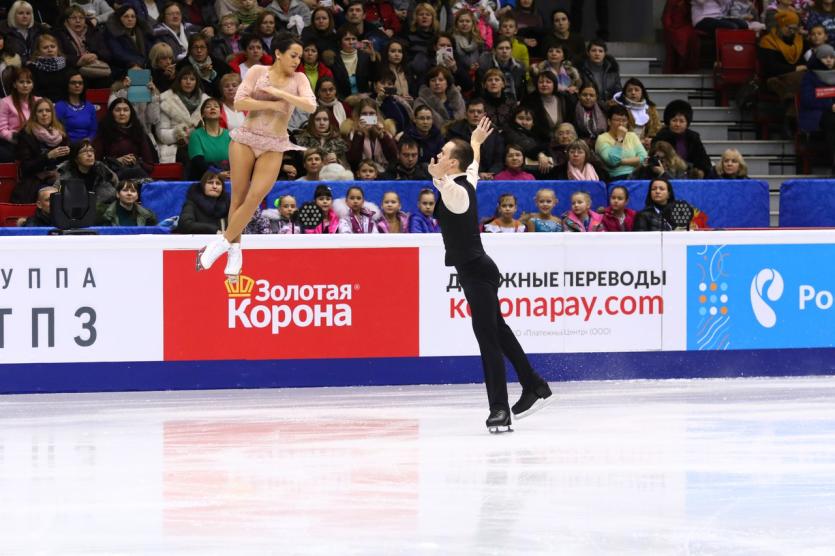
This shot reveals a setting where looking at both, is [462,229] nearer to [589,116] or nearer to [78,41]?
[589,116]

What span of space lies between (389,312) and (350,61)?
4.05m

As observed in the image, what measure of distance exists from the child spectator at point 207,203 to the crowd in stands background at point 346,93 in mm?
17

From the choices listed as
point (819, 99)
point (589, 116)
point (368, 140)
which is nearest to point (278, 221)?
point (368, 140)

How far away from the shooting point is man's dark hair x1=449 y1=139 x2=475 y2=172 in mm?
8195

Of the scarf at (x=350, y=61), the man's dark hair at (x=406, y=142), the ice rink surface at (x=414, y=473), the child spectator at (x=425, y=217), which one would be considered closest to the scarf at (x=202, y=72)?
the scarf at (x=350, y=61)

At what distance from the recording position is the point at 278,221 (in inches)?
449

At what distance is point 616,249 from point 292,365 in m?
2.55

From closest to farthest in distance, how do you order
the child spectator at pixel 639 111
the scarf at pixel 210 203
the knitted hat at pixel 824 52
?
1. the scarf at pixel 210 203
2. the child spectator at pixel 639 111
3. the knitted hat at pixel 824 52

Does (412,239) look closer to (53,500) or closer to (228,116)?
(228,116)

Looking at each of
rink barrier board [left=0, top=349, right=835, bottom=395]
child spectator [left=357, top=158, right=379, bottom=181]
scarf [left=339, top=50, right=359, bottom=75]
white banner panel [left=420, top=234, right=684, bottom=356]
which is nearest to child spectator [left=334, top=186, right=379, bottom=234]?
white banner panel [left=420, top=234, right=684, bottom=356]

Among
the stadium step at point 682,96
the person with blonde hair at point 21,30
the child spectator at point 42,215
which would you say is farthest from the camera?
the stadium step at point 682,96

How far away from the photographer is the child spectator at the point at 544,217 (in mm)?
11805

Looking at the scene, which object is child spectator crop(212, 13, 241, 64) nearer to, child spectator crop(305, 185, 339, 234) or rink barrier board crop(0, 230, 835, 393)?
child spectator crop(305, 185, 339, 234)

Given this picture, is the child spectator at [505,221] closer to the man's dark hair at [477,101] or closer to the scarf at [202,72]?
the man's dark hair at [477,101]
